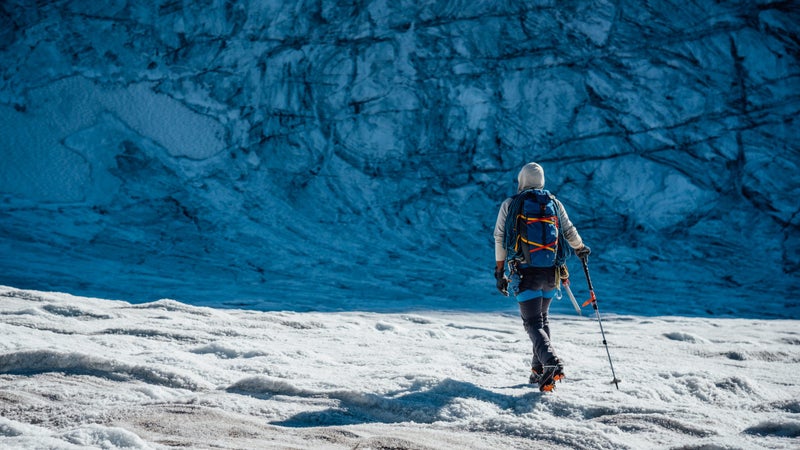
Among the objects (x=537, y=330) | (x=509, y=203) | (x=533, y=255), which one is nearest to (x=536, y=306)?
(x=537, y=330)

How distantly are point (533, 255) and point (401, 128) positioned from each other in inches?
418

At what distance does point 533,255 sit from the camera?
13.6 ft

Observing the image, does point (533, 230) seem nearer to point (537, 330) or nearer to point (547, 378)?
point (537, 330)

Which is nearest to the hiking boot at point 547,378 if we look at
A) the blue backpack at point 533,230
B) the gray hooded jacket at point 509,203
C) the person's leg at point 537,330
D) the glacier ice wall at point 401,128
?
the person's leg at point 537,330

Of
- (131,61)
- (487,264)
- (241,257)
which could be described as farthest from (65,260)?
(487,264)

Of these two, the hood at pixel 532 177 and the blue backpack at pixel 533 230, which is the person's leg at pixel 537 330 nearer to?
the blue backpack at pixel 533 230

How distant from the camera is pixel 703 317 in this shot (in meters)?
9.25

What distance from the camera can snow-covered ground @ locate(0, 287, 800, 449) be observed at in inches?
118

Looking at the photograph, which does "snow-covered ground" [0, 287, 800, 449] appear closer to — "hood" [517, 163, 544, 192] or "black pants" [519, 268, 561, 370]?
"black pants" [519, 268, 561, 370]

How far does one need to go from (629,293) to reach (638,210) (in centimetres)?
309

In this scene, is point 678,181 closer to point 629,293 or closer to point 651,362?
point 629,293

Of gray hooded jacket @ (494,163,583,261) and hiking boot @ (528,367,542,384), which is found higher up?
gray hooded jacket @ (494,163,583,261)

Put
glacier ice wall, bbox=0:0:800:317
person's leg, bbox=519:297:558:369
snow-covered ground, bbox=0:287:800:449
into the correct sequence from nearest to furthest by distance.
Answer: snow-covered ground, bbox=0:287:800:449 < person's leg, bbox=519:297:558:369 < glacier ice wall, bbox=0:0:800:317

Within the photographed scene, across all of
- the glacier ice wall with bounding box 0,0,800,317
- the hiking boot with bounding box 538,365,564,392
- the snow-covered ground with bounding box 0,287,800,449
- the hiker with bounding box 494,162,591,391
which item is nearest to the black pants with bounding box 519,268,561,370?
the hiker with bounding box 494,162,591,391
